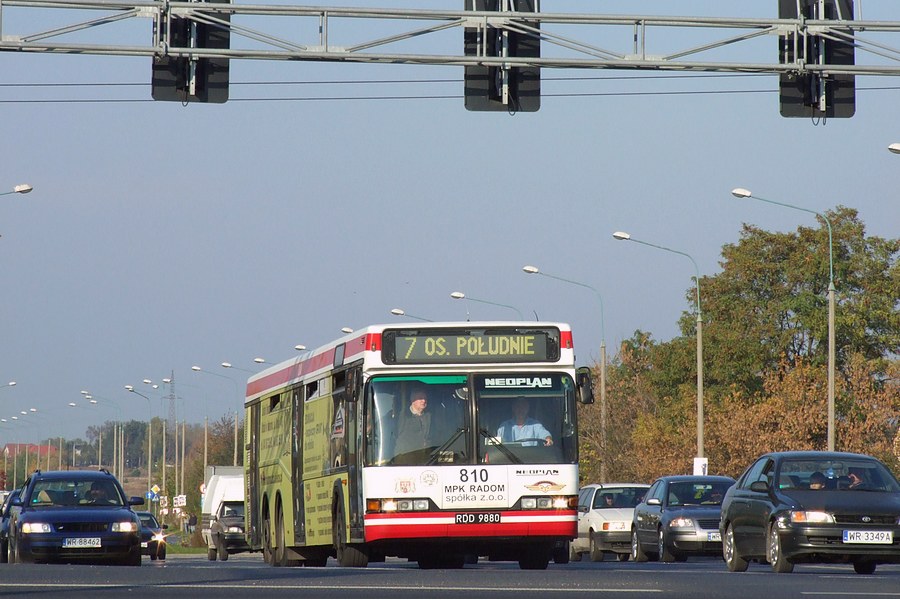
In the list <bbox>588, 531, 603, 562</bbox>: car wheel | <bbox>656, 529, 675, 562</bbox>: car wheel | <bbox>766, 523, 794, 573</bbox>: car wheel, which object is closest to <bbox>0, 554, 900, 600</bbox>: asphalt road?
<bbox>766, 523, 794, 573</bbox>: car wheel

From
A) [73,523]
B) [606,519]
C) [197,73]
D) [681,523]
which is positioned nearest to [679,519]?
[681,523]

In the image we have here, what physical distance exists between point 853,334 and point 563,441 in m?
54.8

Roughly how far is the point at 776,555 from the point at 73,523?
1000cm

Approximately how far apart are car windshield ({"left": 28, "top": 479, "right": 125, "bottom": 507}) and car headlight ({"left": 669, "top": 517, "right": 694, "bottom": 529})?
873cm

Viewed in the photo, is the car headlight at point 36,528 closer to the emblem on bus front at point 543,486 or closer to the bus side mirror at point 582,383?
the emblem on bus front at point 543,486

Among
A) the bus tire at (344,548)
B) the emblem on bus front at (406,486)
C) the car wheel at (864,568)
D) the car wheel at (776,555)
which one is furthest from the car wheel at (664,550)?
the emblem on bus front at (406,486)

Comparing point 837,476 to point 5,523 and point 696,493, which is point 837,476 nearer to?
point 696,493

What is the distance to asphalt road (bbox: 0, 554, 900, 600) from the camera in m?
15.9

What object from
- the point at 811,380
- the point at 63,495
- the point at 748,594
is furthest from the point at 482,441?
the point at 811,380

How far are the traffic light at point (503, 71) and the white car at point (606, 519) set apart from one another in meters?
12.9

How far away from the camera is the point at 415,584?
17.5 metres

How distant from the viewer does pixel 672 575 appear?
1994cm

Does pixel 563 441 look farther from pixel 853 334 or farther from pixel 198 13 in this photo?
pixel 853 334

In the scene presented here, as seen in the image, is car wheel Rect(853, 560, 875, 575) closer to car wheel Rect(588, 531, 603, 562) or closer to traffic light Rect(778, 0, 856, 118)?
traffic light Rect(778, 0, 856, 118)
